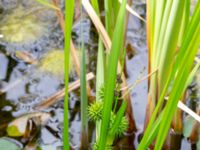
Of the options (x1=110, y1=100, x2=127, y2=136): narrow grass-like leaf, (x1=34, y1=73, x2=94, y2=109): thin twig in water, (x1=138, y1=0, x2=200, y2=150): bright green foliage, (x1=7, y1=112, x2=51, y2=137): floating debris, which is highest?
(x1=138, y1=0, x2=200, y2=150): bright green foliage

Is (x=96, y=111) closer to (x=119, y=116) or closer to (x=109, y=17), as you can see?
(x=119, y=116)

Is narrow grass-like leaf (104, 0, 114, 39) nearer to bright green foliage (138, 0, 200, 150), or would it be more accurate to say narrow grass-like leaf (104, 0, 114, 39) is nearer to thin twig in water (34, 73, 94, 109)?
bright green foliage (138, 0, 200, 150)

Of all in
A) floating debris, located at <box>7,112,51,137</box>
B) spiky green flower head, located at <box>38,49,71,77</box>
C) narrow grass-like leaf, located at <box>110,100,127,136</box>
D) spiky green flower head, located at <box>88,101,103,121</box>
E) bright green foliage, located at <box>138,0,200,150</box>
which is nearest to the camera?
bright green foliage, located at <box>138,0,200,150</box>

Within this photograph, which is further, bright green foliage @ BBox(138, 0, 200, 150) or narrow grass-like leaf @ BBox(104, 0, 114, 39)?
narrow grass-like leaf @ BBox(104, 0, 114, 39)

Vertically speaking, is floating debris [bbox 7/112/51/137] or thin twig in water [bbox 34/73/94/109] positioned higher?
thin twig in water [bbox 34/73/94/109]

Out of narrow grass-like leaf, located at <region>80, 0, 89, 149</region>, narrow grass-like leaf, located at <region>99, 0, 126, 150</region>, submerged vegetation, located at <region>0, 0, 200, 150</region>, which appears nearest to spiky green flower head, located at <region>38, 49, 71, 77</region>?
submerged vegetation, located at <region>0, 0, 200, 150</region>

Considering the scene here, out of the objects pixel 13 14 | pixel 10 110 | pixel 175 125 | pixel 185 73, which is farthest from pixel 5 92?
pixel 185 73

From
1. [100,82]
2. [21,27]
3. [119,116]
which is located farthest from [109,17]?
[21,27]

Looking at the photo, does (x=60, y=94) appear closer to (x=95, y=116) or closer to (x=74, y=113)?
(x=74, y=113)
